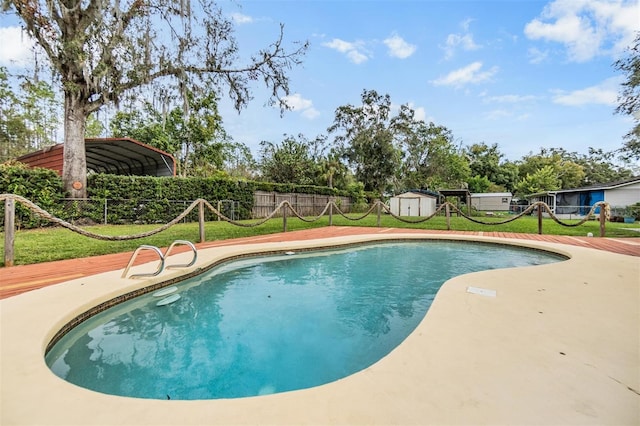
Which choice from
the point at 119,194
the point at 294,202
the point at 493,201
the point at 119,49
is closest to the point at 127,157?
the point at 119,194

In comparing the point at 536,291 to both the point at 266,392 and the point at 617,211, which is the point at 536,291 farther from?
the point at 617,211

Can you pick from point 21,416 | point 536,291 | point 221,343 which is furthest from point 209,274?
point 536,291

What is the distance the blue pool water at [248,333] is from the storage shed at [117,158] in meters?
11.3

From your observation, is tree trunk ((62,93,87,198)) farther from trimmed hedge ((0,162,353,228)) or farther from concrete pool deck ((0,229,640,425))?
concrete pool deck ((0,229,640,425))

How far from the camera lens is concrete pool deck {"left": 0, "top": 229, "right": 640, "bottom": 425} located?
4.16ft

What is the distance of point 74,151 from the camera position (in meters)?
9.68

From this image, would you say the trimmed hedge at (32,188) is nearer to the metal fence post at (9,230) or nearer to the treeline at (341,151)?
the metal fence post at (9,230)

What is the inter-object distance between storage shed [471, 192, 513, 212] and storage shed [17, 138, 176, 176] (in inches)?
1064

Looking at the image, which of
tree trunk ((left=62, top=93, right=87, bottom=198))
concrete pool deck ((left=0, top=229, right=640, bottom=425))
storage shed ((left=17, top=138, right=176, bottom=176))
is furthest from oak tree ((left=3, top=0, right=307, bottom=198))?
concrete pool deck ((left=0, top=229, right=640, bottom=425))

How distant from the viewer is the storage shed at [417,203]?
21.0 m

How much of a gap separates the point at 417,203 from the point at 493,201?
42.8ft

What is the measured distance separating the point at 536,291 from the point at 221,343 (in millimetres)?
3295

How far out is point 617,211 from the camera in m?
17.2

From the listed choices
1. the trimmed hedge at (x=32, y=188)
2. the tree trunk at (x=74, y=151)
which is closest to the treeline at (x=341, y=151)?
the tree trunk at (x=74, y=151)
